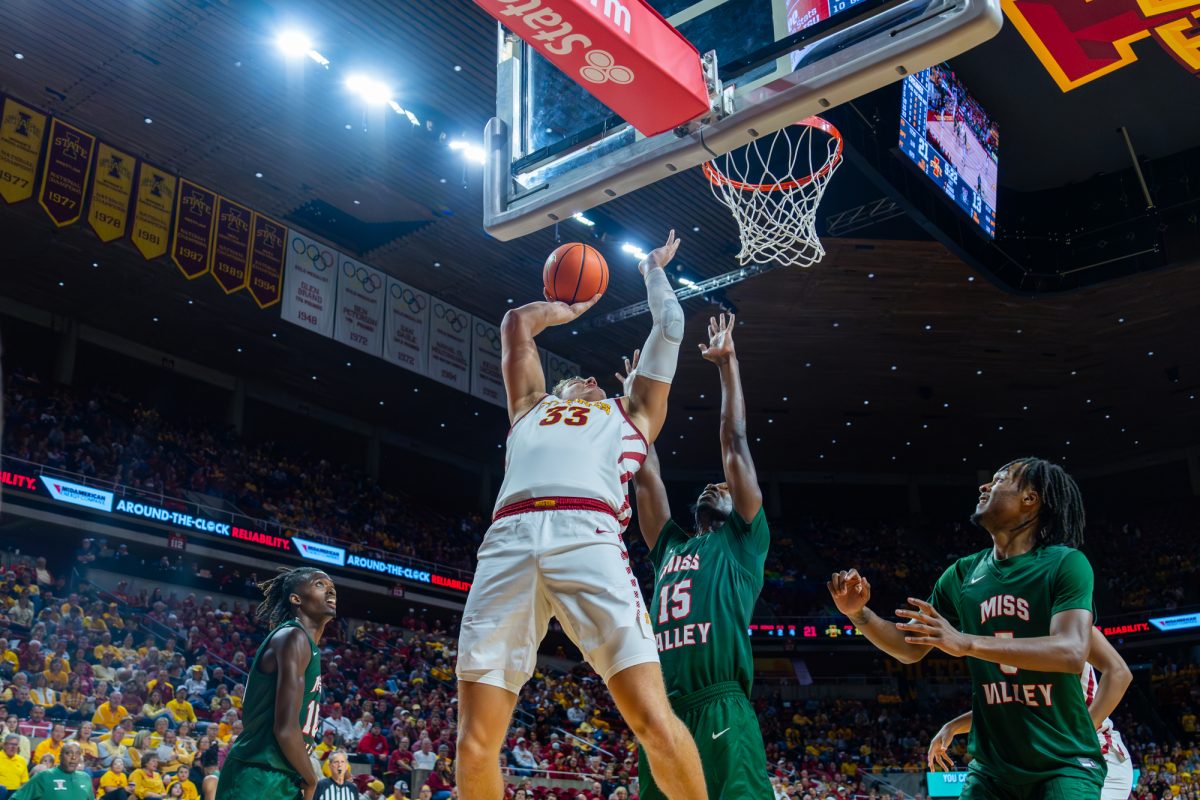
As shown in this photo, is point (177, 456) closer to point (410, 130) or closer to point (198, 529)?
point (198, 529)

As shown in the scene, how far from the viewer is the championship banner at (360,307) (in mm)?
18225

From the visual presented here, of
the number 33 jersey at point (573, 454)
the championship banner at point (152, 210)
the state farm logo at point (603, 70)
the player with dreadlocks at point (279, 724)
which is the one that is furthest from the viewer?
the championship banner at point (152, 210)

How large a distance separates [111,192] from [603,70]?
523 inches

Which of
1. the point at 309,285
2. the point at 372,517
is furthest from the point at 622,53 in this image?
the point at 372,517

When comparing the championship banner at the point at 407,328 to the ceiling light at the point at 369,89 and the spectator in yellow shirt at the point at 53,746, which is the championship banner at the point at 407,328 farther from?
the spectator in yellow shirt at the point at 53,746

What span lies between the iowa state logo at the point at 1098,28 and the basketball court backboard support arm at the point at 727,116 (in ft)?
20.8

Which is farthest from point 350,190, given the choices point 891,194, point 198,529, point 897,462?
point 897,462

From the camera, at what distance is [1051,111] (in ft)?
54.6

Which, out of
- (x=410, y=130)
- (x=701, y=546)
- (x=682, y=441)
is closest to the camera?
(x=701, y=546)

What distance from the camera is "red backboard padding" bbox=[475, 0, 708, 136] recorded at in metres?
4.30

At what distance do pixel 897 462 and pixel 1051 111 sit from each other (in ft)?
51.9

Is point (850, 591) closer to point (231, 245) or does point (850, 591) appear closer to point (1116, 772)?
point (1116, 772)

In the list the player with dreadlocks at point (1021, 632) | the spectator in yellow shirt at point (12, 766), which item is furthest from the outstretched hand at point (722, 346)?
the spectator in yellow shirt at point (12, 766)

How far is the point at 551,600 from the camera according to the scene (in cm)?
340
